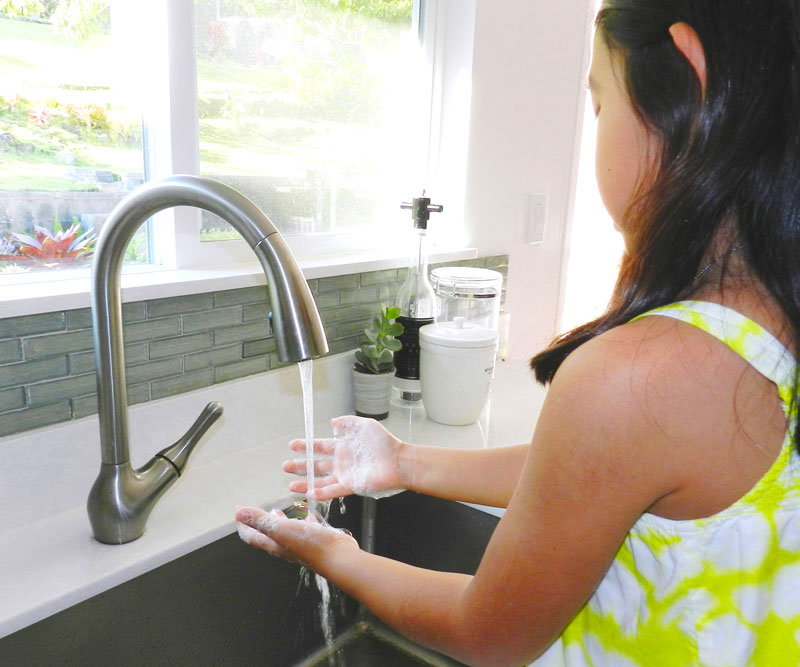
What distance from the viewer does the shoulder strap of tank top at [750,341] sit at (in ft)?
1.60

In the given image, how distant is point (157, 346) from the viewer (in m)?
0.98

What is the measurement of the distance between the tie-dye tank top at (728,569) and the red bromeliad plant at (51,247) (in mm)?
795

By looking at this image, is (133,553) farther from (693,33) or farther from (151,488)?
(693,33)

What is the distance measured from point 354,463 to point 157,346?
1.07 ft

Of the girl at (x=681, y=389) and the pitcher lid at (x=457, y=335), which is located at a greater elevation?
the girl at (x=681, y=389)

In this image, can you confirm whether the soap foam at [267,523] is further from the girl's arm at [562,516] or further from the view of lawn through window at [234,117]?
the view of lawn through window at [234,117]

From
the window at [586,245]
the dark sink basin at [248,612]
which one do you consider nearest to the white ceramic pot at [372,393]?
the dark sink basin at [248,612]

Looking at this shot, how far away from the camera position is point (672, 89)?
51 cm

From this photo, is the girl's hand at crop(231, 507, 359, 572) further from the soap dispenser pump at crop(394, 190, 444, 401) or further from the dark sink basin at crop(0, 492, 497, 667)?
the soap dispenser pump at crop(394, 190, 444, 401)

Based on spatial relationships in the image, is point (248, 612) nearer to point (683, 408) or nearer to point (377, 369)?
point (377, 369)

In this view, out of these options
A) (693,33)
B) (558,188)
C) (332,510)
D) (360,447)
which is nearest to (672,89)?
(693,33)

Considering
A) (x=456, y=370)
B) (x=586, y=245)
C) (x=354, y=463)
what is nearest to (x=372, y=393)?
(x=456, y=370)

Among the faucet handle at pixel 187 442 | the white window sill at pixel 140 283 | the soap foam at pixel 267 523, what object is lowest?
the soap foam at pixel 267 523

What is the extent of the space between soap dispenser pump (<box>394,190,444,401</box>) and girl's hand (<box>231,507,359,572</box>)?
54 centimetres
